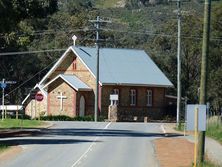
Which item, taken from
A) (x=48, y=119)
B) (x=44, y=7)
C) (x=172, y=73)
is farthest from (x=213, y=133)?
(x=172, y=73)

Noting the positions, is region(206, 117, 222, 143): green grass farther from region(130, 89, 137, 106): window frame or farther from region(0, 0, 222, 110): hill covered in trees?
region(0, 0, 222, 110): hill covered in trees

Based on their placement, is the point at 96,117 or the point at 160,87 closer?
the point at 96,117

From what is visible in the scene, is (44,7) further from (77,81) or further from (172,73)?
(172,73)

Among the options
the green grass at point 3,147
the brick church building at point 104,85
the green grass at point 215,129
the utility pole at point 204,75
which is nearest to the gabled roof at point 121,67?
the brick church building at point 104,85

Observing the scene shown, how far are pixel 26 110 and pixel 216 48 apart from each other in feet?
79.8

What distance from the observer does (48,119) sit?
65750 mm

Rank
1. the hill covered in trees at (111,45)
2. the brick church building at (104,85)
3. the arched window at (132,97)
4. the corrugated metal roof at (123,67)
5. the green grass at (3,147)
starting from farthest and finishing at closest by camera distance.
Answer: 1. the hill covered in trees at (111,45)
2. the arched window at (132,97)
3. the corrugated metal roof at (123,67)
4. the brick church building at (104,85)
5. the green grass at (3,147)

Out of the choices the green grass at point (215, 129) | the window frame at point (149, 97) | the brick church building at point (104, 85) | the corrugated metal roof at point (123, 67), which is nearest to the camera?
the green grass at point (215, 129)

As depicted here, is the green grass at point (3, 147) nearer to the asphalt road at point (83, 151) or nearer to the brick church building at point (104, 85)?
the asphalt road at point (83, 151)

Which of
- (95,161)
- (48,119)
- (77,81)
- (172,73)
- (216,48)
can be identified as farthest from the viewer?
(172,73)

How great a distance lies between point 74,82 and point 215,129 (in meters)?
30.8

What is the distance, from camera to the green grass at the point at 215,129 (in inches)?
1680

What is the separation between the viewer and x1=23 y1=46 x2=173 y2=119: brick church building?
74.8 m

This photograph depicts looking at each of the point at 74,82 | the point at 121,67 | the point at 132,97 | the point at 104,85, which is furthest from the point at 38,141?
the point at 121,67
